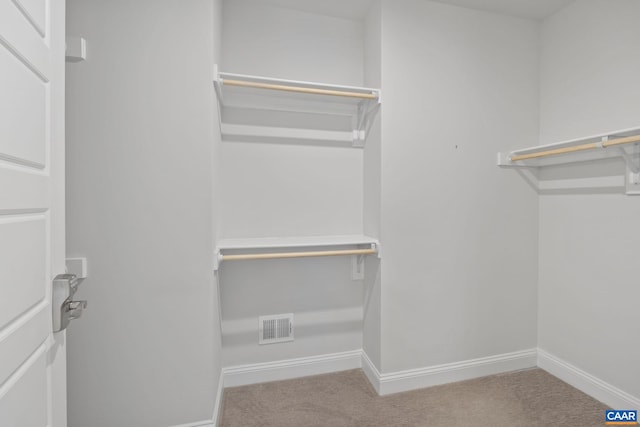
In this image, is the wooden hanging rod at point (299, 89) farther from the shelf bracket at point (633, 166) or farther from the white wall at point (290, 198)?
the shelf bracket at point (633, 166)

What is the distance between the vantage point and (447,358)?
200cm

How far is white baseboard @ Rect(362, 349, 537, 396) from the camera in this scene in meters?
1.88

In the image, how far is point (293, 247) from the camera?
75.0 inches

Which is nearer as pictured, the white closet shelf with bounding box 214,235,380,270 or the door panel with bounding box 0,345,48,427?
the door panel with bounding box 0,345,48,427

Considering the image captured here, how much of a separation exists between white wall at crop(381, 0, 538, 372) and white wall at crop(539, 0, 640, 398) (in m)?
0.11

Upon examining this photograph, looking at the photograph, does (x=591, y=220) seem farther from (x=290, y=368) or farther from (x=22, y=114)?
(x=22, y=114)

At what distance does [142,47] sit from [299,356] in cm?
197

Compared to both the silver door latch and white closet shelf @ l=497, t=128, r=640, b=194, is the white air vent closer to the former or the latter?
the silver door latch

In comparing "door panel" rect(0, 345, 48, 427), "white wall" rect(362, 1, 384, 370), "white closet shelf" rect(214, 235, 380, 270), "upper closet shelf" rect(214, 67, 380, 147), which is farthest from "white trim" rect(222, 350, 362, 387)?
"upper closet shelf" rect(214, 67, 380, 147)

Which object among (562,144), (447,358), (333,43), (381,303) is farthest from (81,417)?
(562,144)

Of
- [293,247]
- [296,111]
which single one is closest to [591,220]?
[293,247]

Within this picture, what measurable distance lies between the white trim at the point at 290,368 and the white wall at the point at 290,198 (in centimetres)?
4

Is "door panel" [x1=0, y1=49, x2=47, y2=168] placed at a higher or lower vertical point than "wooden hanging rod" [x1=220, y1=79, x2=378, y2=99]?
lower

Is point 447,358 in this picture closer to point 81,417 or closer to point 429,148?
point 429,148
